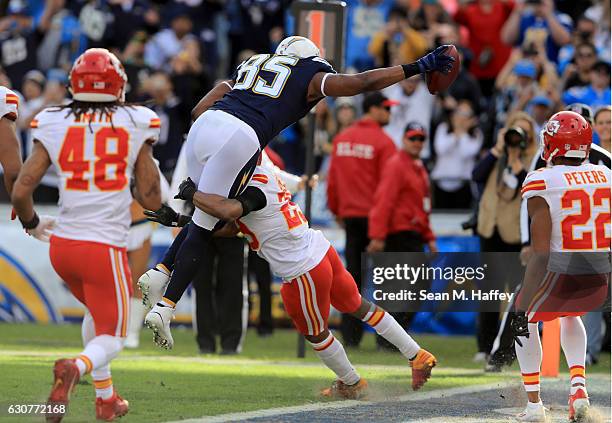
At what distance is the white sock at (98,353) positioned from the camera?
6965 millimetres

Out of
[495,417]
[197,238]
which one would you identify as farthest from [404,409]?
[197,238]

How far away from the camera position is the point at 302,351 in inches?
461

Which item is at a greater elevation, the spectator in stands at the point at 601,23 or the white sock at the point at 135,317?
the spectator in stands at the point at 601,23

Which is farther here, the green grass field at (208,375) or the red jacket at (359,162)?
the red jacket at (359,162)

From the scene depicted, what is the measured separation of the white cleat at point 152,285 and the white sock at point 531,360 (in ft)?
7.28

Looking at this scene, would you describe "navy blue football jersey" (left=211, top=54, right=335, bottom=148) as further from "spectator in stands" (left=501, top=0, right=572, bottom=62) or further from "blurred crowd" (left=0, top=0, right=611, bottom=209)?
"spectator in stands" (left=501, top=0, right=572, bottom=62)

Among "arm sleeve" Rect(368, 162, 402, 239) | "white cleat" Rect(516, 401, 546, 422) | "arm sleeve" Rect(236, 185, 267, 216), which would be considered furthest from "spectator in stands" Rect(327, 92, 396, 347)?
"white cleat" Rect(516, 401, 546, 422)

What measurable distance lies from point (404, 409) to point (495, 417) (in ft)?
1.85

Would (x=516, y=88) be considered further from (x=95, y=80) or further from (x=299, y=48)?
(x=95, y=80)

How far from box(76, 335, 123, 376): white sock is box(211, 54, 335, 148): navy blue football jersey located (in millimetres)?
1536

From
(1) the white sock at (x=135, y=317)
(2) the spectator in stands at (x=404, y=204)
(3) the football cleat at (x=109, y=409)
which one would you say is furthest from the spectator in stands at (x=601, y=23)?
(3) the football cleat at (x=109, y=409)

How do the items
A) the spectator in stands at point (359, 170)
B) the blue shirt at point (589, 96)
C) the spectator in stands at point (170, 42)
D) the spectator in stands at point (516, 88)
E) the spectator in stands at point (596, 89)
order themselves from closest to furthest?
the spectator in stands at point (359, 170), the blue shirt at point (589, 96), the spectator in stands at point (596, 89), the spectator in stands at point (516, 88), the spectator in stands at point (170, 42)

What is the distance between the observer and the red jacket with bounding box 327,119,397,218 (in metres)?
13.0

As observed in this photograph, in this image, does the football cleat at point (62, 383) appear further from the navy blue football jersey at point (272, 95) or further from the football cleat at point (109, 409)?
the navy blue football jersey at point (272, 95)
